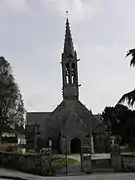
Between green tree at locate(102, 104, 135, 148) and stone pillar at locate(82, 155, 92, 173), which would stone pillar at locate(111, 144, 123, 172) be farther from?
green tree at locate(102, 104, 135, 148)

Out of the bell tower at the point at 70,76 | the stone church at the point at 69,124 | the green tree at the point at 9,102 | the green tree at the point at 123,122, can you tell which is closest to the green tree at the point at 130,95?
the green tree at the point at 123,122

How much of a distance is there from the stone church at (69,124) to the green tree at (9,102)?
A: 39.1 feet

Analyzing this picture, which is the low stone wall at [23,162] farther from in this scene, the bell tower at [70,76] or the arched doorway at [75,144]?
the bell tower at [70,76]

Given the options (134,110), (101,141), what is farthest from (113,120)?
(101,141)

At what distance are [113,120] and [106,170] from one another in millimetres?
5844

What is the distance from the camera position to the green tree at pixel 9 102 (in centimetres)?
4719

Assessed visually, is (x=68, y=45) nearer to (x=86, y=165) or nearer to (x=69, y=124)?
(x=69, y=124)

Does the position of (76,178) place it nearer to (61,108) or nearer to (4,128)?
(4,128)

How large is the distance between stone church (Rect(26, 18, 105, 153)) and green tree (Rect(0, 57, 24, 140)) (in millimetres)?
11917

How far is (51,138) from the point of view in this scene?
211 feet

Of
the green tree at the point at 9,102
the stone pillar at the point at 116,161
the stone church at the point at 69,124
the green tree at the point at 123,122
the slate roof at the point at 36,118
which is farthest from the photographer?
the slate roof at the point at 36,118

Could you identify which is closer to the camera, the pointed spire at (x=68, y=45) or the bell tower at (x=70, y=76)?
the bell tower at (x=70, y=76)

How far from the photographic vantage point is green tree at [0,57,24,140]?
47.2 meters

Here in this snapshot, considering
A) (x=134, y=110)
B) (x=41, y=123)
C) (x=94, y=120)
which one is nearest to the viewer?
(x=134, y=110)
